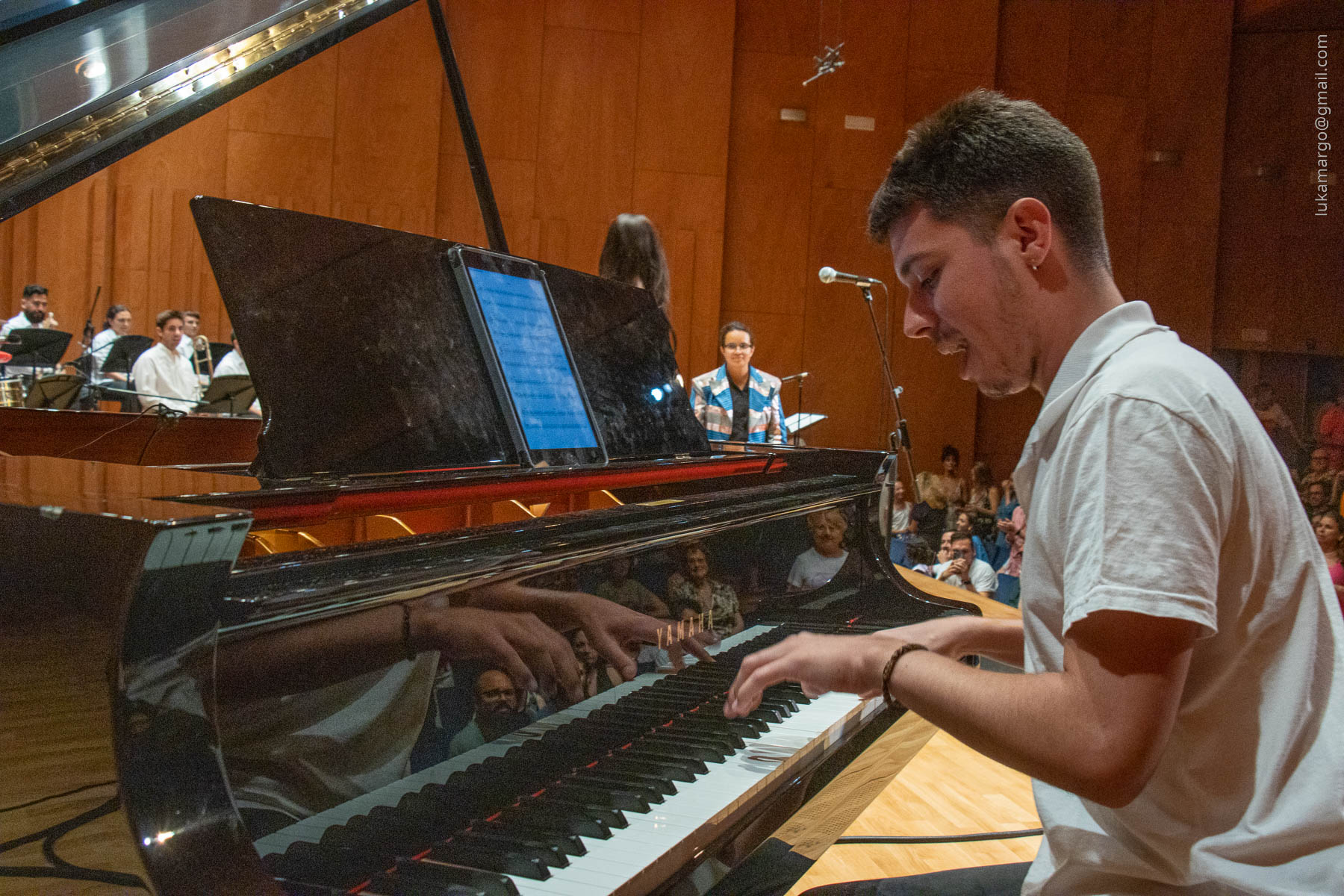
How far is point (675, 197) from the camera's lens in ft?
Result: 33.4

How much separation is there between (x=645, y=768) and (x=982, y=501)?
311 inches

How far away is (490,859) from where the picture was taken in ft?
3.71

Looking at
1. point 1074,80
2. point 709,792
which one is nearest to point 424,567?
point 709,792

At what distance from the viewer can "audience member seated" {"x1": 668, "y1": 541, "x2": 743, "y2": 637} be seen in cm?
172

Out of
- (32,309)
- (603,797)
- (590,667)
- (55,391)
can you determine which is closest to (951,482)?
(55,391)

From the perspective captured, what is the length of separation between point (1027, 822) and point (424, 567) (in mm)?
2944

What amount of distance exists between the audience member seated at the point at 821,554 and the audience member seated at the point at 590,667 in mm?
715

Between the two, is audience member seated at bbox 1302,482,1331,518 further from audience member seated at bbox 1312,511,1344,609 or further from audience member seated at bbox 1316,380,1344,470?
audience member seated at bbox 1312,511,1344,609

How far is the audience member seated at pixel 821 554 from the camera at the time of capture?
2.18 meters

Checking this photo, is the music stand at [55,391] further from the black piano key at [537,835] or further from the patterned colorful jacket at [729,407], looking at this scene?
the black piano key at [537,835]

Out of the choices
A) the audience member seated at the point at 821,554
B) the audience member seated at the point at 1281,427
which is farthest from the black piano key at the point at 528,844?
the audience member seated at the point at 1281,427

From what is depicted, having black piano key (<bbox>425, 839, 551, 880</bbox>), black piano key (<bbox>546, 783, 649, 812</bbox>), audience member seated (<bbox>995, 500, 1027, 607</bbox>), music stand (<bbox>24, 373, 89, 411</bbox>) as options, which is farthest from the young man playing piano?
music stand (<bbox>24, 373, 89, 411</bbox>)

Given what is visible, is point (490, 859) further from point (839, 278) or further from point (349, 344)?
point (839, 278)

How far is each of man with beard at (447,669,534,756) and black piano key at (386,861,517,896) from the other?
140mm
